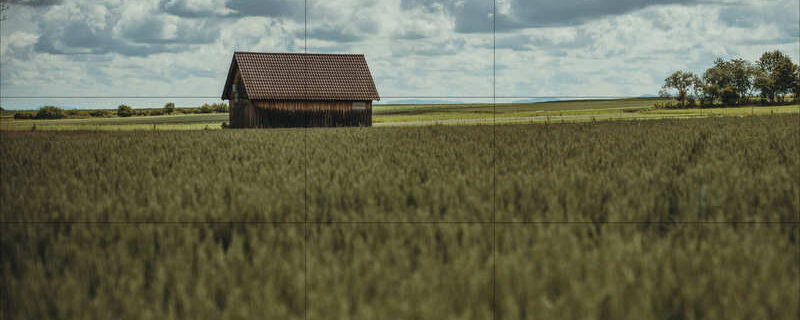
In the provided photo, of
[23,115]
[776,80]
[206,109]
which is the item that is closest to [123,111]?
[206,109]

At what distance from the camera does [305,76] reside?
38781mm

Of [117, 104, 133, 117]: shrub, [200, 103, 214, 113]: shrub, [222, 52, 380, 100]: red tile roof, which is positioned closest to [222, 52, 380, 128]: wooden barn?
[222, 52, 380, 100]: red tile roof

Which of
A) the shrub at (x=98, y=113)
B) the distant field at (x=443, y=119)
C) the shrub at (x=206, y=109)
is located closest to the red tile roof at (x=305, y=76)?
the distant field at (x=443, y=119)

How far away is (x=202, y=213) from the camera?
4.23 meters

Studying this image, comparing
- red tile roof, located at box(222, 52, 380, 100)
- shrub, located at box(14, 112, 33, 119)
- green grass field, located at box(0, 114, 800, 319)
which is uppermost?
red tile roof, located at box(222, 52, 380, 100)

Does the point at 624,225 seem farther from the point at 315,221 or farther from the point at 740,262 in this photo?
the point at 315,221

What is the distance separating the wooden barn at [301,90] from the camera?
1444 inches

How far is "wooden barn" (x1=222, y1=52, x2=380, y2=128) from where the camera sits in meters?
36.7

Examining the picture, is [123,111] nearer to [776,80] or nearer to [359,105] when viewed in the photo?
[359,105]

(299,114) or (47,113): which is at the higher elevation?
(299,114)

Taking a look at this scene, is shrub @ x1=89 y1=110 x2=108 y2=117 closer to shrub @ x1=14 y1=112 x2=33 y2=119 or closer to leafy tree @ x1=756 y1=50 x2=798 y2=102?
shrub @ x1=14 y1=112 x2=33 y2=119

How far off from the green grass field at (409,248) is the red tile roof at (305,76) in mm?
31116

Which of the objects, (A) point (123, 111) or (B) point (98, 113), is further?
(A) point (123, 111)

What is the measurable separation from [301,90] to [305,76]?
160 centimetres
